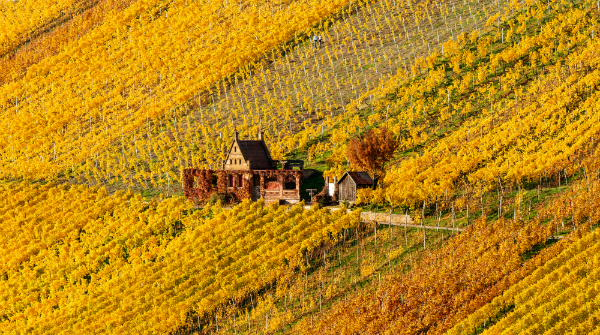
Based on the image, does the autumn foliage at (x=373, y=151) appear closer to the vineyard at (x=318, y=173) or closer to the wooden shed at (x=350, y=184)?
the vineyard at (x=318, y=173)

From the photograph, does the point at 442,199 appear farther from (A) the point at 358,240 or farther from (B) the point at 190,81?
(B) the point at 190,81

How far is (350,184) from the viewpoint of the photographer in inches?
2235

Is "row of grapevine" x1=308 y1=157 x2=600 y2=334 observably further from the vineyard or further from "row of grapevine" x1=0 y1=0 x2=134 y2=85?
"row of grapevine" x1=0 y1=0 x2=134 y2=85

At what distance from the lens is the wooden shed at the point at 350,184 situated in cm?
5653

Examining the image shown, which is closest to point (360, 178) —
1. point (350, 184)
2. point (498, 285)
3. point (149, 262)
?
point (350, 184)

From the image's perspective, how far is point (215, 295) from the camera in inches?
1919

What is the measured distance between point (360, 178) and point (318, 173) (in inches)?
476

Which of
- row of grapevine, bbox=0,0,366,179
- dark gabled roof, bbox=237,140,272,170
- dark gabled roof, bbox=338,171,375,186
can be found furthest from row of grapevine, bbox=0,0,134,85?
dark gabled roof, bbox=338,171,375,186

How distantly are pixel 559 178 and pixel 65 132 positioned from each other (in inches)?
2999

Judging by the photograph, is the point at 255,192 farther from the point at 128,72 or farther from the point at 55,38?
the point at 55,38

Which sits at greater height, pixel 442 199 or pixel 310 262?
pixel 442 199

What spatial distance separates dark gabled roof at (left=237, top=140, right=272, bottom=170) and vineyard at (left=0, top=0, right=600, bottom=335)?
4.20 m

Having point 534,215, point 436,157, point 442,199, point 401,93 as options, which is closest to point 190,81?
point 401,93

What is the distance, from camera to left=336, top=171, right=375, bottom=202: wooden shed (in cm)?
5653
